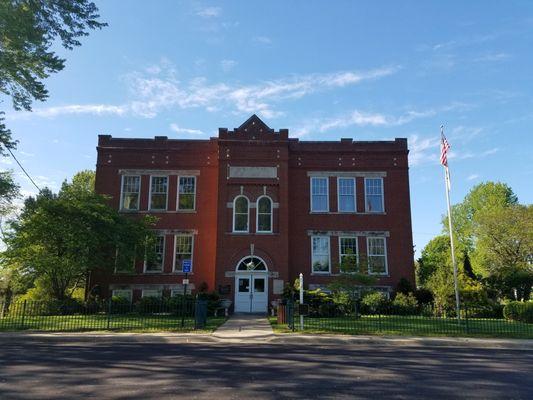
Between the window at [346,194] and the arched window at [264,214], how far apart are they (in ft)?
17.1

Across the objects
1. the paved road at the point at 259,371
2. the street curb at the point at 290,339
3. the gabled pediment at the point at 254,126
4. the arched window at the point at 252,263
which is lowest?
the paved road at the point at 259,371

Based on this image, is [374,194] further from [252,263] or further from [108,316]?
[108,316]

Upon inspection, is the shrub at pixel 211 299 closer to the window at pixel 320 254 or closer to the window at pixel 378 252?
the window at pixel 320 254

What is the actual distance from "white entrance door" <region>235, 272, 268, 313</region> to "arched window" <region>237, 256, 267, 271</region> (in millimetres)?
402

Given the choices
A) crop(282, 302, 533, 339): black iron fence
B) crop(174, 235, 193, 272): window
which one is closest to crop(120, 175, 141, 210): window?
crop(174, 235, 193, 272): window

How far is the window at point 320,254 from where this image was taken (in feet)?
100

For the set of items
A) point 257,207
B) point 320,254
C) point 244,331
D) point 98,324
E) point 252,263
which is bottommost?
point 244,331

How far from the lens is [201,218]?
31.4 metres

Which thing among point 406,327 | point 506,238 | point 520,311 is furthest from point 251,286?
point 506,238

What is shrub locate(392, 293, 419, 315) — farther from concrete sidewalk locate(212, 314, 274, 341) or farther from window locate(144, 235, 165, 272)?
window locate(144, 235, 165, 272)

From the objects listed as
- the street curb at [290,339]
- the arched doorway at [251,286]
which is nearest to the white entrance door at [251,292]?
the arched doorway at [251,286]

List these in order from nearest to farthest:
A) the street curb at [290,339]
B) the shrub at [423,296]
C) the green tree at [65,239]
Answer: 1. the street curb at [290,339]
2. the green tree at [65,239]
3. the shrub at [423,296]

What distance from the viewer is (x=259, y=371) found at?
10.3m

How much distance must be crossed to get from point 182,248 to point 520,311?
2074cm
